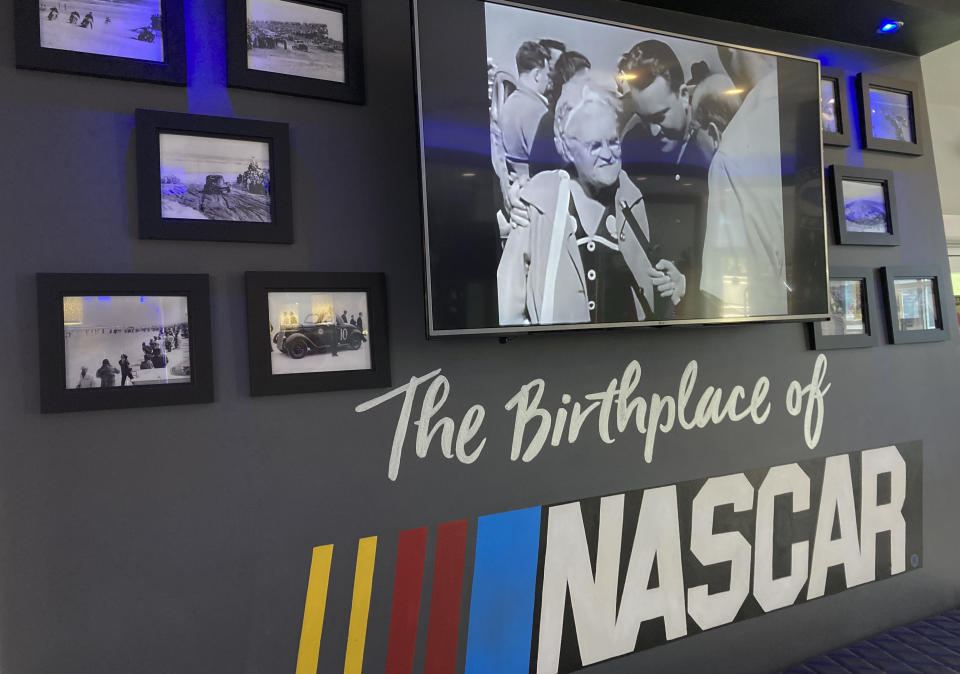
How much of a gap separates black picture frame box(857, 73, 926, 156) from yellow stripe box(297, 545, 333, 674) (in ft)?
8.99

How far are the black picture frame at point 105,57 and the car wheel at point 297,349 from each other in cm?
73

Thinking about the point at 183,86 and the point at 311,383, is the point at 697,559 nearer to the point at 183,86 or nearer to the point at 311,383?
the point at 311,383

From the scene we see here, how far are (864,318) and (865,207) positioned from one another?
48cm

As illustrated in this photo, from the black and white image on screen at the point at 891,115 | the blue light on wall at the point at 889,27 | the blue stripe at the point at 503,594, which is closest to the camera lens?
the blue stripe at the point at 503,594

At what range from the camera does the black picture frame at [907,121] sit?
2.77 metres

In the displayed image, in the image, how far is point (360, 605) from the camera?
178 centimetres

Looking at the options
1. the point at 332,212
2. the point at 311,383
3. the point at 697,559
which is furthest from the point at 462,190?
the point at 697,559

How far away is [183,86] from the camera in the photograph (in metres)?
1.67

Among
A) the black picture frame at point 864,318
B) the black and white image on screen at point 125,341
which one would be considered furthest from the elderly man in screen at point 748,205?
the black and white image on screen at point 125,341

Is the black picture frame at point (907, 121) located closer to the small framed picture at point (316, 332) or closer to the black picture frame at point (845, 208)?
the black picture frame at point (845, 208)

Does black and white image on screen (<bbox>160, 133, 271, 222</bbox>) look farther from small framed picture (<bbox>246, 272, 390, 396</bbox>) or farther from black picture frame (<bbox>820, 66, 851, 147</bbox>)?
black picture frame (<bbox>820, 66, 851, 147</bbox>)

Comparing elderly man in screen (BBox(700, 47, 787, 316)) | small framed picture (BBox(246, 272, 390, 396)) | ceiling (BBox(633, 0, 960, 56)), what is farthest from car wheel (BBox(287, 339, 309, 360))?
ceiling (BBox(633, 0, 960, 56))

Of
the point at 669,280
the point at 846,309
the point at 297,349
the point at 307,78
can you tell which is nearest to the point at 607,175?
the point at 669,280

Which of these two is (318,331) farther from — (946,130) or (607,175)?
(946,130)
